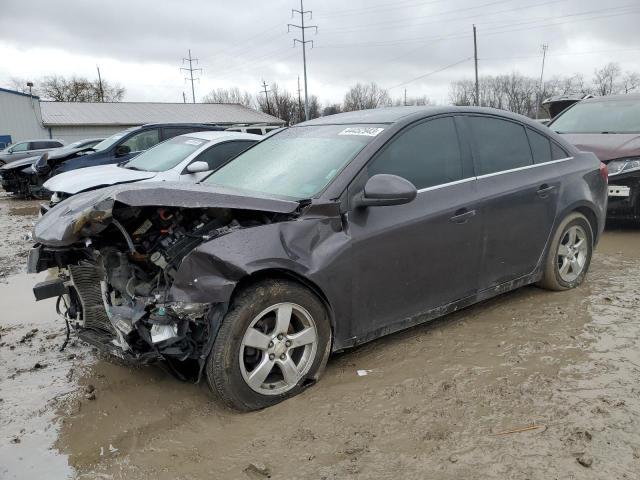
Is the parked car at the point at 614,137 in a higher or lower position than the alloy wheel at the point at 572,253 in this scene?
higher

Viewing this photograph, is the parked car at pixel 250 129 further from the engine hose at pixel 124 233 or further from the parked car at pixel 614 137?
the engine hose at pixel 124 233

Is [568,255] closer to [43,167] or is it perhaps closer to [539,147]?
[539,147]

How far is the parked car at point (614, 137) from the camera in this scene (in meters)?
6.80

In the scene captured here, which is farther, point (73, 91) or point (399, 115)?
point (73, 91)

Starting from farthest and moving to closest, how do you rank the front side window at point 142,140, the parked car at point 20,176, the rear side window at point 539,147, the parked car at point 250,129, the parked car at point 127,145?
the parked car at point 20,176, the parked car at point 250,129, the front side window at point 142,140, the parked car at point 127,145, the rear side window at point 539,147

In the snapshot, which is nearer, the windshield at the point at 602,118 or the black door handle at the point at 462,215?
the black door handle at the point at 462,215

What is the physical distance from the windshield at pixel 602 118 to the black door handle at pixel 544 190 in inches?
157

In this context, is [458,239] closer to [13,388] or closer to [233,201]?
[233,201]

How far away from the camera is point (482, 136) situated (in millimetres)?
4043

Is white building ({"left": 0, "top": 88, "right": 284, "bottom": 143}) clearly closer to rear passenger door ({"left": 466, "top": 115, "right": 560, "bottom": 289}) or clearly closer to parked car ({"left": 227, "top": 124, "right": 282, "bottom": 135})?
parked car ({"left": 227, "top": 124, "right": 282, "bottom": 135})

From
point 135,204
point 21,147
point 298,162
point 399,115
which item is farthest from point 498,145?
point 21,147

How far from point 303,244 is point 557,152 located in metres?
2.73

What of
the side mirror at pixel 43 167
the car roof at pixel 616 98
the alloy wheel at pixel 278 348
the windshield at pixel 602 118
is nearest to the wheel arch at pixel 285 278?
the alloy wheel at pixel 278 348

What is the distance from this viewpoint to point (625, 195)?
6.84 metres
